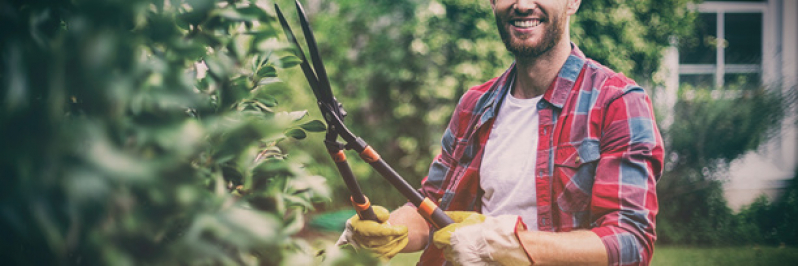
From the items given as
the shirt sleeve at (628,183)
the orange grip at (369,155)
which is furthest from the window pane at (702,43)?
the orange grip at (369,155)

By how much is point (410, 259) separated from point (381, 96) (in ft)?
5.79

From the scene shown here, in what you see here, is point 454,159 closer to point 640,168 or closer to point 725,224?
point 640,168

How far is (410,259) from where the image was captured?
16.9 ft

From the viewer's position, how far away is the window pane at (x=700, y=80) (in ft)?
18.1

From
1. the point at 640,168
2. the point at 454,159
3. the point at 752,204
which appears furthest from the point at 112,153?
the point at 752,204

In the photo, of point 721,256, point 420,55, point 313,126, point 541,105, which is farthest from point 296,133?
point 721,256

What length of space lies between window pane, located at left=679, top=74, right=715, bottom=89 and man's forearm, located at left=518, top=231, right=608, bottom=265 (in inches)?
174

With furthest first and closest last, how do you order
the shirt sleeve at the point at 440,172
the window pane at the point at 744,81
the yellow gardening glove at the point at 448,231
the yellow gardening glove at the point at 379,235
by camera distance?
the window pane at the point at 744,81, the shirt sleeve at the point at 440,172, the yellow gardening glove at the point at 379,235, the yellow gardening glove at the point at 448,231

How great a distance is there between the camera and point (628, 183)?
5.51ft

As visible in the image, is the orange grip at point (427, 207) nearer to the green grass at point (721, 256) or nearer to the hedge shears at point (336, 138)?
the hedge shears at point (336, 138)

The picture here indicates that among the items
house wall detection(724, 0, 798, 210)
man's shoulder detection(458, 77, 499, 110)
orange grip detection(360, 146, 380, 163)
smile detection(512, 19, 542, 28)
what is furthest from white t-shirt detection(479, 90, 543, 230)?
house wall detection(724, 0, 798, 210)

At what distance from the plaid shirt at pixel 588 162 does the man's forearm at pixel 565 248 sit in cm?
3

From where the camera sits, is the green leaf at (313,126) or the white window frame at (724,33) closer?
the green leaf at (313,126)

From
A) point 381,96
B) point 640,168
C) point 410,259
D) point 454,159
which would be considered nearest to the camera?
point 640,168
